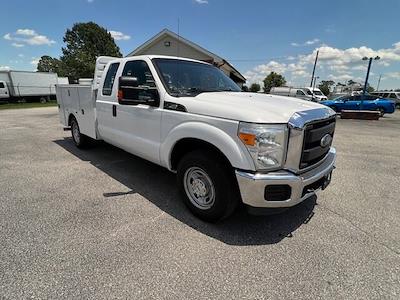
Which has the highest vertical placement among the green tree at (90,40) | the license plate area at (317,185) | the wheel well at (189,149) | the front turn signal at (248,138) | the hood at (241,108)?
the green tree at (90,40)

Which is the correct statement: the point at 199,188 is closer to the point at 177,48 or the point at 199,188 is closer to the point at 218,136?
the point at 218,136

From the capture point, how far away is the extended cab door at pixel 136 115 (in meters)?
3.56

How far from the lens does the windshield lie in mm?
3615

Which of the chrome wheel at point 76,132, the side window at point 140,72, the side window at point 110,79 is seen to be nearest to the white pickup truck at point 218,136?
the side window at point 140,72

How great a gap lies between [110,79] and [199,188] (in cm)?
282

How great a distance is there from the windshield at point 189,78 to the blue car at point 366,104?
64.2ft

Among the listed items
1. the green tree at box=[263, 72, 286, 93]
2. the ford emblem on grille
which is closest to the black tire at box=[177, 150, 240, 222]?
the ford emblem on grille

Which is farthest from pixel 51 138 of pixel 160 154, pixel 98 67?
pixel 160 154

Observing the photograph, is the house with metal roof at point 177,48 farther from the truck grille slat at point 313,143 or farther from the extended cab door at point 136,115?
the truck grille slat at point 313,143

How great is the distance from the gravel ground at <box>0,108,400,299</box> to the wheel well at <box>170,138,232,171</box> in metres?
0.69

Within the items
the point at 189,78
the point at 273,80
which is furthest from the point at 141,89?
the point at 273,80

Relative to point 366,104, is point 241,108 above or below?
above

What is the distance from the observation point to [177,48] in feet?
57.1

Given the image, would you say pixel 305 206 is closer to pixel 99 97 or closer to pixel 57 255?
pixel 57 255
